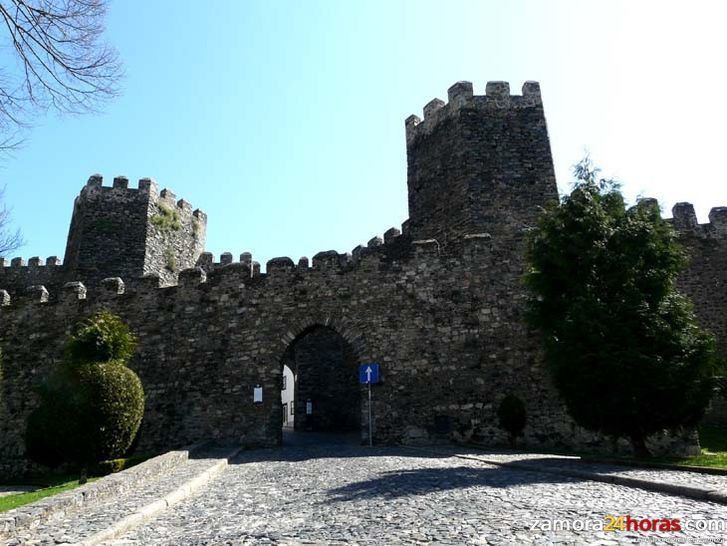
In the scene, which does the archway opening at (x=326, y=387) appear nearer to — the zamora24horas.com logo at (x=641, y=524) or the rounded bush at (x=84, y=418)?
the rounded bush at (x=84, y=418)

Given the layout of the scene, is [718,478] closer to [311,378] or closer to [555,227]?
[555,227]

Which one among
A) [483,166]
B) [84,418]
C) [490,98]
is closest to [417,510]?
[84,418]

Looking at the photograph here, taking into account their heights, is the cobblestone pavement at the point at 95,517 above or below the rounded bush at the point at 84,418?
below

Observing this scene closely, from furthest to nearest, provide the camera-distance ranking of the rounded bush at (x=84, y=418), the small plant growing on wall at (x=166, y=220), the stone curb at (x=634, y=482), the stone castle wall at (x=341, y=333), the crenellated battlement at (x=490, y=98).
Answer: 1. the small plant growing on wall at (x=166, y=220)
2. the crenellated battlement at (x=490, y=98)
3. the stone castle wall at (x=341, y=333)
4. the rounded bush at (x=84, y=418)
5. the stone curb at (x=634, y=482)

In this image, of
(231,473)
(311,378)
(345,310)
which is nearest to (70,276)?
(311,378)

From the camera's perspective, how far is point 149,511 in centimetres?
623

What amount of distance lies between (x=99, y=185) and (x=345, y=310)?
53.7 ft

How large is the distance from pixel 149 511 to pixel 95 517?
0.61m

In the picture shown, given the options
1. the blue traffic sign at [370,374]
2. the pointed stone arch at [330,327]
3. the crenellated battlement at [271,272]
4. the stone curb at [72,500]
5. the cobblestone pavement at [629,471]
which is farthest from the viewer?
the crenellated battlement at [271,272]

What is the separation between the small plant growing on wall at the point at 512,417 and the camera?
1388cm

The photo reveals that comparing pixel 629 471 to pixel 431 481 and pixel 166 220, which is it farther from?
pixel 166 220

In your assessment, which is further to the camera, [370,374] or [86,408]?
[370,374]

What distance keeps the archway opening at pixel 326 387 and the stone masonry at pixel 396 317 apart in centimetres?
696

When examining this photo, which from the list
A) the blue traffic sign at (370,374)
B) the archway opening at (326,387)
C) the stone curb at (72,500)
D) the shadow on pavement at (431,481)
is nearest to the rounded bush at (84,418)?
the stone curb at (72,500)
